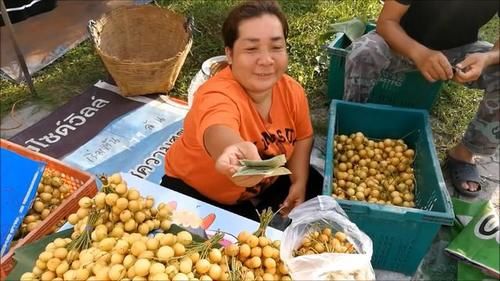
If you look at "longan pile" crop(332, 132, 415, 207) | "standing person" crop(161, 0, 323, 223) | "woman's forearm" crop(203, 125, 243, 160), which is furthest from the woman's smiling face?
"longan pile" crop(332, 132, 415, 207)

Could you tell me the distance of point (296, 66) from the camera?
311cm

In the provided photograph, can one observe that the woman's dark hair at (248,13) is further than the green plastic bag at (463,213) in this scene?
No

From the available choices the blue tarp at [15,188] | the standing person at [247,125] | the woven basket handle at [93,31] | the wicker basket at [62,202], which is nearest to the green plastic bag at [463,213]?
the standing person at [247,125]

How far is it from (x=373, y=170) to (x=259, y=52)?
3.18ft

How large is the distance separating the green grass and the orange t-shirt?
980 millimetres

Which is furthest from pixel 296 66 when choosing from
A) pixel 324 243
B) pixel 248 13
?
pixel 324 243

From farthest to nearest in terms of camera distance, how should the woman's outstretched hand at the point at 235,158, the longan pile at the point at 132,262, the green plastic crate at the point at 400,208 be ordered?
the green plastic crate at the point at 400,208 → the woman's outstretched hand at the point at 235,158 → the longan pile at the point at 132,262

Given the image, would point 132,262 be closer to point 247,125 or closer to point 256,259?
point 256,259

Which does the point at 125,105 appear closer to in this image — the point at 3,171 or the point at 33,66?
the point at 33,66

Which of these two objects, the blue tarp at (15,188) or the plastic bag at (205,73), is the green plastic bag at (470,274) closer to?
the plastic bag at (205,73)

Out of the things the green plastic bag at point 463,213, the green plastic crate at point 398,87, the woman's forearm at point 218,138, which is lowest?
the green plastic bag at point 463,213

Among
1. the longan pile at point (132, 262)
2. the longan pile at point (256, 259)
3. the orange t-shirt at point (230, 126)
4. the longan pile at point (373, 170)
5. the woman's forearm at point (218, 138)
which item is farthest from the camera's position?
the longan pile at point (373, 170)

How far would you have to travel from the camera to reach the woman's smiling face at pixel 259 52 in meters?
1.50

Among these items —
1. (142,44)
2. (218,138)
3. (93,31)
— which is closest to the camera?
(218,138)
